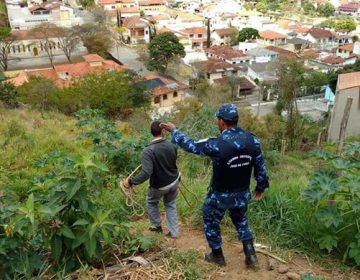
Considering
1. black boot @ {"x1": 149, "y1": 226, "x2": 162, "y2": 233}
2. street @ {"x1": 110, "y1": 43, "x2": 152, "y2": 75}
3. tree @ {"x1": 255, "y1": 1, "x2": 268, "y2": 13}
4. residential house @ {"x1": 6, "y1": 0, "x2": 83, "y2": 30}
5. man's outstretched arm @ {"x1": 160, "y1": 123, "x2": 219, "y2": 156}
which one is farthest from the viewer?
tree @ {"x1": 255, "y1": 1, "x2": 268, "y2": 13}

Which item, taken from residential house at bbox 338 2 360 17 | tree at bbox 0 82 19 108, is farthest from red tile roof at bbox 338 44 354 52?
tree at bbox 0 82 19 108

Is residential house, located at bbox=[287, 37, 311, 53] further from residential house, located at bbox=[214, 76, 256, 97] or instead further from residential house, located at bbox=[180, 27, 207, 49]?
residential house, located at bbox=[214, 76, 256, 97]

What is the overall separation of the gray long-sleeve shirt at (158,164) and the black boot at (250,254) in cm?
85

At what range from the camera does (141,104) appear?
68.5ft

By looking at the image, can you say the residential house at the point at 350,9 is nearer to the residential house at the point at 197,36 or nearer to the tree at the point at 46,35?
the residential house at the point at 197,36

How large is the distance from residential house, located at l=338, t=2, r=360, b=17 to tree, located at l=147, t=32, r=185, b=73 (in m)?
39.8

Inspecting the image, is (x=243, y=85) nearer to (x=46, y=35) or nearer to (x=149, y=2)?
(x=46, y=35)

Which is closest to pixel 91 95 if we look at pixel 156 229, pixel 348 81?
pixel 348 81

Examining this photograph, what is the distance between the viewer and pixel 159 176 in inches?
141

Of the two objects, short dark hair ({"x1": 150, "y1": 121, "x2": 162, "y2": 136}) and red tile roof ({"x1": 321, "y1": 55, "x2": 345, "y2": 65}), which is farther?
red tile roof ({"x1": 321, "y1": 55, "x2": 345, "y2": 65})

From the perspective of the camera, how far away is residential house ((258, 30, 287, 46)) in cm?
4603

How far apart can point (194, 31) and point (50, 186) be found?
4387 cm

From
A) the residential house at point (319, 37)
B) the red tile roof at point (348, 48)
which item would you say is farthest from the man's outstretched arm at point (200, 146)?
the residential house at point (319, 37)

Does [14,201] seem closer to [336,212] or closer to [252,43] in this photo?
[336,212]
